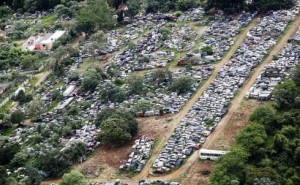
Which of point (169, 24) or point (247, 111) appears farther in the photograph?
point (169, 24)

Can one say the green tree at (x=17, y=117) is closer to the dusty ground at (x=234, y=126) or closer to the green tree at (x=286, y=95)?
the dusty ground at (x=234, y=126)

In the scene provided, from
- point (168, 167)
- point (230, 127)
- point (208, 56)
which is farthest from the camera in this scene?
point (208, 56)

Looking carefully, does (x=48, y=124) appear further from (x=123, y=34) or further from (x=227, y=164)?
(x=123, y=34)

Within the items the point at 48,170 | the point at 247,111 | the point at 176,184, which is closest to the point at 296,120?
the point at 247,111

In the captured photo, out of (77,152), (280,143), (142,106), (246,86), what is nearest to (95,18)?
(142,106)

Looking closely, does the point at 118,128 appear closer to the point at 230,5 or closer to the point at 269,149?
the point at 269,149

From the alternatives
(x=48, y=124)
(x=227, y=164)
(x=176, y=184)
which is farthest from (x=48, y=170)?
(x=227, y=164)

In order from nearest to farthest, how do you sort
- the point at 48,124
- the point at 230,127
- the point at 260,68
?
1. the point at 230,127
2. the point at 48,124
3. the point at 260,68
